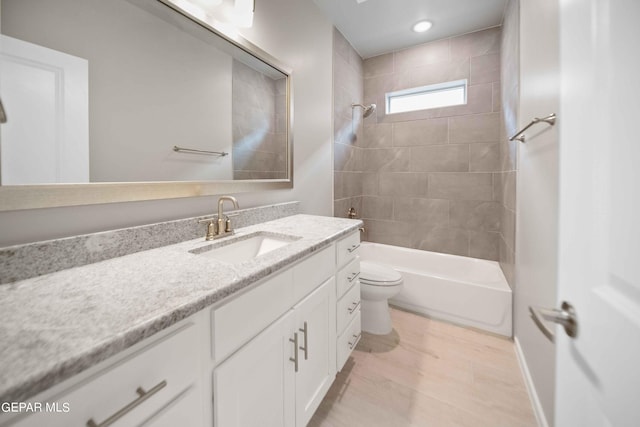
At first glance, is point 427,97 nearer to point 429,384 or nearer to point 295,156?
point 295,156

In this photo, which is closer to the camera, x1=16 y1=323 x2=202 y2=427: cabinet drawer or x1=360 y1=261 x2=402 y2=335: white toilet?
x1=16 y1=323 x2=202 y2=427: cabinet drawer

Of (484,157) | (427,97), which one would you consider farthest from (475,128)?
(427,97)

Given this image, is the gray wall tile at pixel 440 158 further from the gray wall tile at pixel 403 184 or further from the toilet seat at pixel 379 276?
the toilet seat at pixel 379 276

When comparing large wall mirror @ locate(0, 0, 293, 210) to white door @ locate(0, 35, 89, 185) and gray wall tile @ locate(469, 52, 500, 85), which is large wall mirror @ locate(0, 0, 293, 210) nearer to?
white door @ locate(0, 35, 89, 185)

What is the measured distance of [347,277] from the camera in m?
1.48

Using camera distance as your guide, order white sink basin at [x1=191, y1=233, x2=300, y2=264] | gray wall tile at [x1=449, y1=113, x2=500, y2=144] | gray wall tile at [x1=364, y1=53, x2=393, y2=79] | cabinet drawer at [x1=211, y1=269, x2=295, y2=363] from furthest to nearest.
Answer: gray wall tile at [x1=364, y1=53, x2=393, y2=79] → gray wall tile at [x1=449, y1=113, x2=500, y2=144] → white sink basin at [x1=191, y1=233, x2=300, y2=264] → cabinet drawer at [x1=211, y1=269, x2=295, y2=363]

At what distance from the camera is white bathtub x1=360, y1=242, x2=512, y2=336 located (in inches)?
78.8

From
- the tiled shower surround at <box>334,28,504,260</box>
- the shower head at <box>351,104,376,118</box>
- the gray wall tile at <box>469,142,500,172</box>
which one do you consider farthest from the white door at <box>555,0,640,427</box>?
the shower head at <box>351,104,376,118</box>

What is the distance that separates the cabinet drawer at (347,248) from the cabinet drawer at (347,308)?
0.64 feet

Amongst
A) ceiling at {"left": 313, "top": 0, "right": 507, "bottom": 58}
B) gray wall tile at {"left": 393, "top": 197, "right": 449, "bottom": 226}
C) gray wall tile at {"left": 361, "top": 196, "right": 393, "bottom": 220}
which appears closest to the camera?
ceiling at {"left": 313, "top": 0, "right": 507, "bottom": 58}

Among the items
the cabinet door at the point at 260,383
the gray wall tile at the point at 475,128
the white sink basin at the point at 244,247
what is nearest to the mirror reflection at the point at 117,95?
the white sink basin at the point at 244,247

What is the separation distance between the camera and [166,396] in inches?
22.3

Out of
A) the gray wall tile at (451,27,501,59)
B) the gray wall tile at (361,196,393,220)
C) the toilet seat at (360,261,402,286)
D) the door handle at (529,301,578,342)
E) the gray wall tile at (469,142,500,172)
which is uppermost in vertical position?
the gray wall tile at (451,27,501,59)

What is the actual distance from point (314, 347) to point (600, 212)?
3.48 ft
